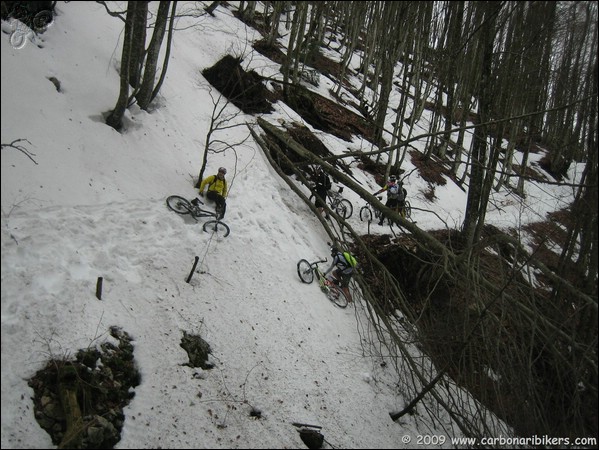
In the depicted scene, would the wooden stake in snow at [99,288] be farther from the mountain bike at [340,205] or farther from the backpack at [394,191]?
the backpack at [394,191]

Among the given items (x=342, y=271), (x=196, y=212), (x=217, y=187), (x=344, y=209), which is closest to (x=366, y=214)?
(x=344, y=209)

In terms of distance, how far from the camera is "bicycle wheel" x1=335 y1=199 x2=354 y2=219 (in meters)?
10.9

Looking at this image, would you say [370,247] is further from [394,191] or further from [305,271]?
[394,191]

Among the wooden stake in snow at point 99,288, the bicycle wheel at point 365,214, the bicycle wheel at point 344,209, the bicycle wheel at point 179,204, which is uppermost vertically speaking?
the bicycle wheel at point 179,204

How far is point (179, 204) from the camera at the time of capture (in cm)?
716

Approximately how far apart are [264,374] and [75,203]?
13.1 feet

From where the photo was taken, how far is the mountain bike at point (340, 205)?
1088cm

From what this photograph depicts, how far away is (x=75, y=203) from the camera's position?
18.9 feet

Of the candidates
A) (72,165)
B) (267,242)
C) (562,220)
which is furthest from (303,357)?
(72,165)

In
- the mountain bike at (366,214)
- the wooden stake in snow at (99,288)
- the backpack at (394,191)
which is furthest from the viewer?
the mountain bike at (366,214)

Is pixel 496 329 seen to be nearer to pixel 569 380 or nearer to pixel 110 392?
pixel 569 380

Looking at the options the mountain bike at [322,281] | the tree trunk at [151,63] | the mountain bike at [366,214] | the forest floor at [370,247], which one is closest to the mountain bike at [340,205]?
the mountain bike at [366,214]

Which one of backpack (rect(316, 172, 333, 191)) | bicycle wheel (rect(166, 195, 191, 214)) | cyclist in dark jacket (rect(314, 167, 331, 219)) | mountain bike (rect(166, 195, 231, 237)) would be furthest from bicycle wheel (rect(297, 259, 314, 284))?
backpack (rect(316, 172, 333, 191))

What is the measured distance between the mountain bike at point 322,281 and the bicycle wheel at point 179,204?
2.52 metres
